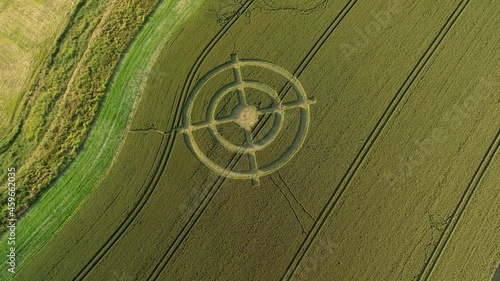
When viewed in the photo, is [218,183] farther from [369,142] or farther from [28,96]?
[28,96]

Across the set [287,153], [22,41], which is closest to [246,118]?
[287,153]

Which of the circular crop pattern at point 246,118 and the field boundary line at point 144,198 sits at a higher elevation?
the circular crop pattern at point 246,118

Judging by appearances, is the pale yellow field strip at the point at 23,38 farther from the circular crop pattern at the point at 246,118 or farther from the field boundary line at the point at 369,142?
the field boundary line at the point at 369,142

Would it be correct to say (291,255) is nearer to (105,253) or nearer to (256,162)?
(256,162)

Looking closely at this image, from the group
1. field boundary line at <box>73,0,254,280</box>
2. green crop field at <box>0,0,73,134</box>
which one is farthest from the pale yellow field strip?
field boundary line at <box>73,0,254,280</box>

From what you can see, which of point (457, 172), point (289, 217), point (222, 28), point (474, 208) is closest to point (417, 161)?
point (457, 172)

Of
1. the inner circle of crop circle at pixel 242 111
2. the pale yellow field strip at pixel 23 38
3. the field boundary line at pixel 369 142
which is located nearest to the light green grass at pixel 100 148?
the inner circle of crop circle at pixel 242 111
